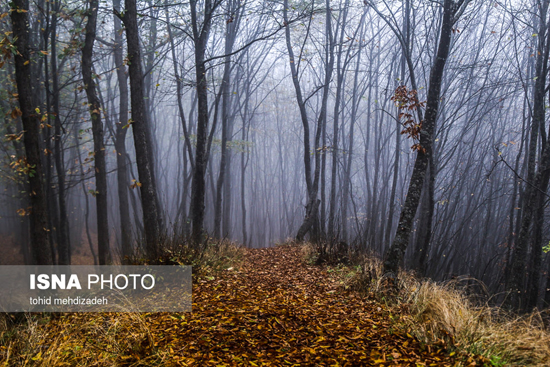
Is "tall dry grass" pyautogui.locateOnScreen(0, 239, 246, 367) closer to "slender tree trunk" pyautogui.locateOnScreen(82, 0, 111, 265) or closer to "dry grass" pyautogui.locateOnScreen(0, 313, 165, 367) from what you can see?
"dry grass" pyautogui.locateOnScreen(0, 313, 165, 367)

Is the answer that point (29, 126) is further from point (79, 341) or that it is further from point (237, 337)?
point (237, 337)

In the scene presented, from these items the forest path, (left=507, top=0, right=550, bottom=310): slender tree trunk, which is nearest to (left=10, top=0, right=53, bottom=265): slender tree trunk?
the forest path

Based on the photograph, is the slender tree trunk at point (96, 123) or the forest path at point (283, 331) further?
the slender tree trunk at point (96, 123)

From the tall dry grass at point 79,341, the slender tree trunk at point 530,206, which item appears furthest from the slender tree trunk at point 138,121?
the slender tree trunk at point 530,206

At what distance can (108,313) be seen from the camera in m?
3.07

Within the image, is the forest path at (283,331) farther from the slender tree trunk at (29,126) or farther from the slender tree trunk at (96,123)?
A: the slender tree trunk at (96,123)

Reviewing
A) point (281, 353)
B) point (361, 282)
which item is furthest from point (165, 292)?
point (361, 282)

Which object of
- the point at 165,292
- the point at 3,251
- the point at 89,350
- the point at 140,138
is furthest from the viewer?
the point at 3,251

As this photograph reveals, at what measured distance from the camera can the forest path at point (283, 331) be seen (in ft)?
7.54

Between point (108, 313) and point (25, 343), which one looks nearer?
point (25, 343)

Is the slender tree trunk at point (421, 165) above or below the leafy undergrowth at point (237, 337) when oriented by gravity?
above

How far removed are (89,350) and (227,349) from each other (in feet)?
3.18

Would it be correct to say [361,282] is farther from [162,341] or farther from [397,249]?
[162,341]

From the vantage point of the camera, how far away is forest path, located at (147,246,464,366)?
90.4 inches
